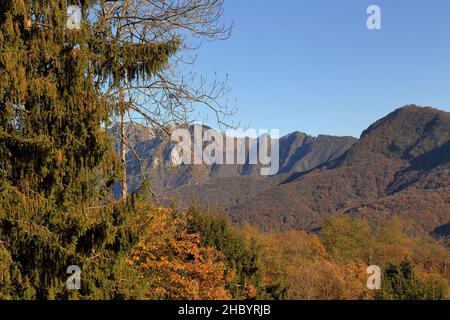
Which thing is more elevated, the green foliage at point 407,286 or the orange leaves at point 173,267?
the orange leaves at point 173,267

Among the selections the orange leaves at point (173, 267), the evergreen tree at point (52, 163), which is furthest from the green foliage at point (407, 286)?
the evergreen tree at point (52, 163)

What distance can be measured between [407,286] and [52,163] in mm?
20275

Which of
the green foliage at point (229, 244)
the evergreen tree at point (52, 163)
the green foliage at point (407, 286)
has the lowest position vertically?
the green foliage at point (407, 286)

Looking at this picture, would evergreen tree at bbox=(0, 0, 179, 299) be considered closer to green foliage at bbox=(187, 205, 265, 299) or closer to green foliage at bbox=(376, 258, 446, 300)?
green foliage at bbox=(187, 205, 265, 299)

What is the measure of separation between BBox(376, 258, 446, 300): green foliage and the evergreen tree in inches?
670

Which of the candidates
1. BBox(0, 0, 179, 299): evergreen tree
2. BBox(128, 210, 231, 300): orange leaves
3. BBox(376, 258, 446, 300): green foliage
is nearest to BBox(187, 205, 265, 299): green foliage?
BBox(128, 210, 231, 300): orange leaves

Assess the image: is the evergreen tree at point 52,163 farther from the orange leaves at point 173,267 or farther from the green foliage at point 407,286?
the green foliage at point 407,286

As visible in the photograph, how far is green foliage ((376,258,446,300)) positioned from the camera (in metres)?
22.9

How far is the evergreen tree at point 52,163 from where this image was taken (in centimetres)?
809

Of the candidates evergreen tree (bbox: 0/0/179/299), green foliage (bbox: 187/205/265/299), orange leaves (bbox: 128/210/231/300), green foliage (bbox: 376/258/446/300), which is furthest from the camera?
green foliage (bbox: 187/205/265/299)

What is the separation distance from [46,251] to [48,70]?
10.2 ft

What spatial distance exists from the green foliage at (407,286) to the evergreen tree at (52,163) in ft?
55.8

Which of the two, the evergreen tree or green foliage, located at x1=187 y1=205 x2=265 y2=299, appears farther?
green foliage, located at x1=187 y1=205 x2=265 y2=299
